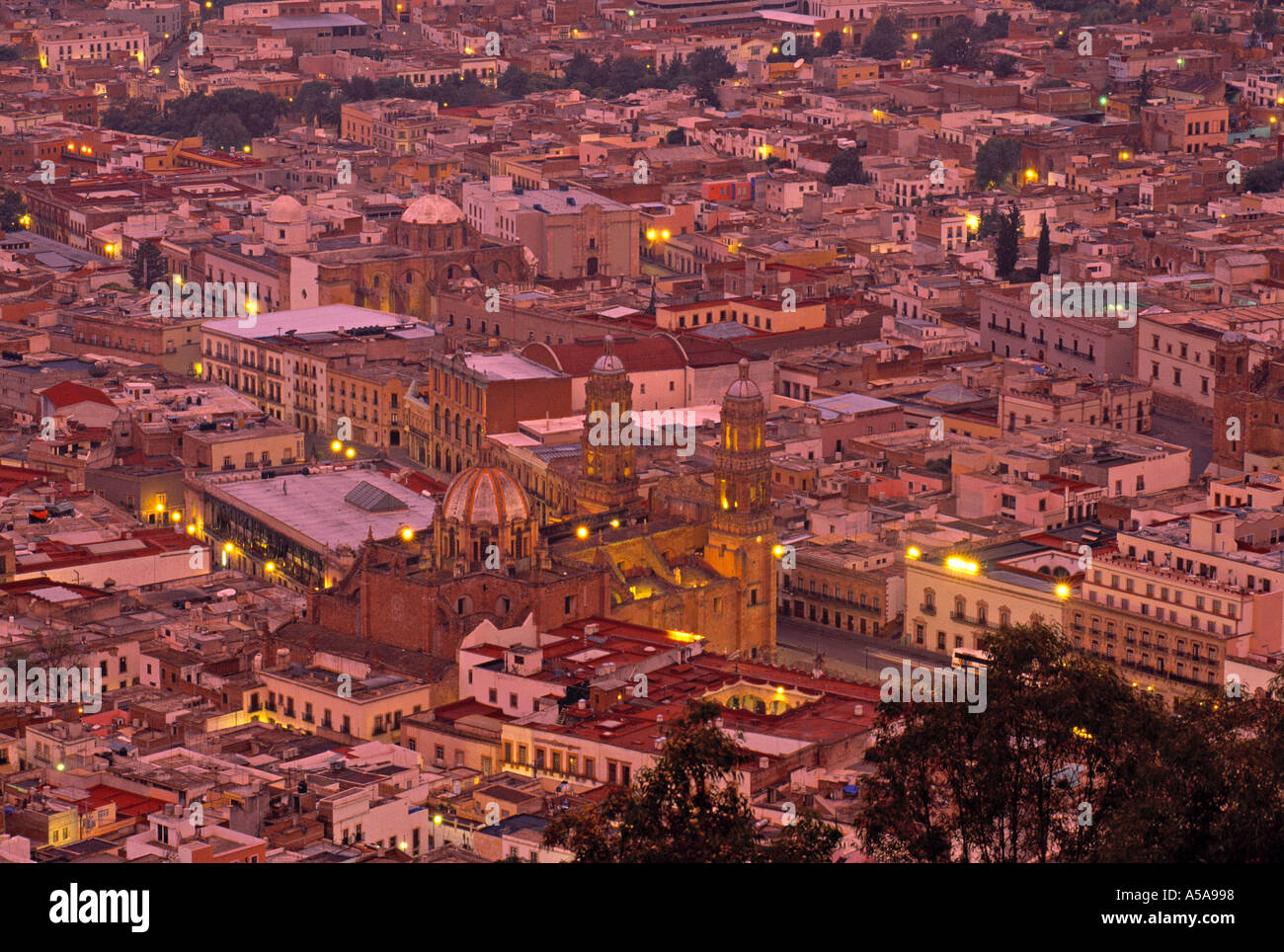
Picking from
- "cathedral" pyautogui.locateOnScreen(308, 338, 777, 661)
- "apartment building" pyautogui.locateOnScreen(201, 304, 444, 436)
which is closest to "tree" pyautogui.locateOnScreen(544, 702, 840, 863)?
"cathedral" pyautogui.locateOnScreen(308, 338, 777, 661)

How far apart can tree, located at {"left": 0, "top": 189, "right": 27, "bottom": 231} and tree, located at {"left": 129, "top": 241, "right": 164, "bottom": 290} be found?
19.7 meters

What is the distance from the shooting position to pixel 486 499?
77.2 meters

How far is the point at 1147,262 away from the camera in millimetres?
132500

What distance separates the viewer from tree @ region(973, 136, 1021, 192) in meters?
161

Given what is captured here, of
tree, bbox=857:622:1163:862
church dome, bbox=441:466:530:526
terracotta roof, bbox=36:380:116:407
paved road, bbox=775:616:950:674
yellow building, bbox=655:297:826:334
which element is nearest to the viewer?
tree, bbox=857:622:1163:862

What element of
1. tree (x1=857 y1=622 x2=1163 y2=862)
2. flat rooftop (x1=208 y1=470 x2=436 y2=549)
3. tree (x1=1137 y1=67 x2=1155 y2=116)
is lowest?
flat rooftop (x1=208 y1=470 x2=436 y2=549)

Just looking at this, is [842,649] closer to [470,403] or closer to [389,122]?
[470,403]

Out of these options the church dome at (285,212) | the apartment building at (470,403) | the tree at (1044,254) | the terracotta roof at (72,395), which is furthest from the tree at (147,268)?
the tree at (1044,254)

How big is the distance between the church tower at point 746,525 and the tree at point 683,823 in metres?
43.7

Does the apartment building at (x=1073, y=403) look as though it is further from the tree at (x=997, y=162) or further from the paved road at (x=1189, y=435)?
the tree at (x=997, y=162)

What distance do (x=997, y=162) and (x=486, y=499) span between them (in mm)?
89595

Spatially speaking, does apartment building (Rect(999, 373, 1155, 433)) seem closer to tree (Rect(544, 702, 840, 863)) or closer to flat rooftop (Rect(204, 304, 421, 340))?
flat rooftop (Rect(204, 304, 421, 340))

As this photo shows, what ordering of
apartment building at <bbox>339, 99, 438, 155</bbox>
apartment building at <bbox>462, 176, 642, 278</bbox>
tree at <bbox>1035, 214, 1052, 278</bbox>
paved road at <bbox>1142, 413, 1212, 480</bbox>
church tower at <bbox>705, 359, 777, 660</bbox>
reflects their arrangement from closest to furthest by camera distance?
1. church tower at <bbox>705, 359, 777, 660</bbox>
2. paved road at <bbox>1142, 413, 1212, 480</bbox>
3. tree at <bbox>1035, 214, 1052, 278</bbox>
4. apartment building at <bbox>462, 176, 642, 278</bbox>
5. apartment building at <bbox>339, 99, 438, 155</bbox>

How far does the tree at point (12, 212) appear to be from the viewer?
15238 centimetres
